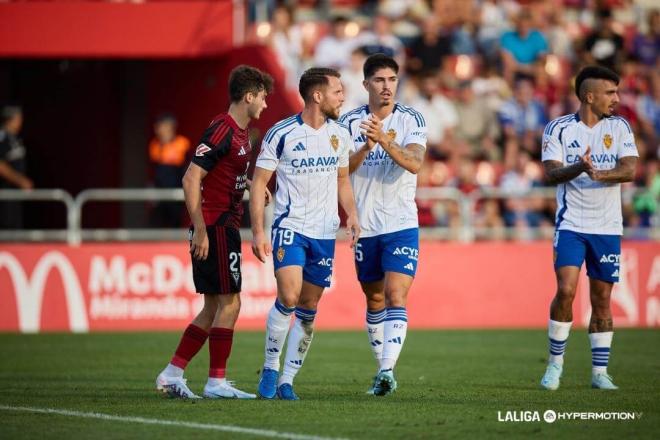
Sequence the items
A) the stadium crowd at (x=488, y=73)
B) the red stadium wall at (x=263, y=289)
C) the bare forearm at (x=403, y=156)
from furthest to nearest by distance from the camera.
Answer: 1. the stadium crowd at (x=488, y=73)
2. the red stadium wall at (x=263, y=289)
3. the bare forearm at (x=403, y=156)

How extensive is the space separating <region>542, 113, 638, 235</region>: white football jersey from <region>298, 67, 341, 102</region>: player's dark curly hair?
232 centimetres

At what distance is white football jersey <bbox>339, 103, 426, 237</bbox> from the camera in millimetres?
10656

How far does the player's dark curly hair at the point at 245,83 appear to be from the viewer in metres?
10.1

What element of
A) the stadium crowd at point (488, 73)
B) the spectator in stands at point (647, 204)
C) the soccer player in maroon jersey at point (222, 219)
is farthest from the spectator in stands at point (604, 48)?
the soccer player in maroon jersey at point (222, 219)

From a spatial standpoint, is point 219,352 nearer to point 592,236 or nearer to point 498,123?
point 592,236

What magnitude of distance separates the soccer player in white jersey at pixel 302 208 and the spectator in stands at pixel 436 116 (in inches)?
437

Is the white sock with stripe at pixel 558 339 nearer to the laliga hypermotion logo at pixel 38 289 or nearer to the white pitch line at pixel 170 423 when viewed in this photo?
the white pitch line at pixel 170 423

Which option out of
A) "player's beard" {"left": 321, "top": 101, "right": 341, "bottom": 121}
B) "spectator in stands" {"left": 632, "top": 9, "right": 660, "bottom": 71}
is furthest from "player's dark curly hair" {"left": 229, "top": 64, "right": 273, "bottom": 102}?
"spectator in stands" {"left": 632, "top": 9, "right": 660, "bottom": 71}

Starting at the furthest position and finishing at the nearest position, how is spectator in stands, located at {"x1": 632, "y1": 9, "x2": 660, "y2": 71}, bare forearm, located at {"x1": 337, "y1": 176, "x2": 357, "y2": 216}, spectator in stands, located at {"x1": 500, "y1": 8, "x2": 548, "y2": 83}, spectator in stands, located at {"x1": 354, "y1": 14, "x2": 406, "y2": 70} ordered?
spectator in stands, located at {"x1": 632, "y1": 9, "x2": 660, "y2": 71}
spectator in stands, located at {"x1": 500, "y1": 8, "x2": 548, "y2": 83}
spectator in stands, located at {"x1": 354, "y1": 14, "x2": 406, "y2": 70}
bare forearm, located at {"x1": 337, "y1": 176, "x2": 357, "y2": 216}

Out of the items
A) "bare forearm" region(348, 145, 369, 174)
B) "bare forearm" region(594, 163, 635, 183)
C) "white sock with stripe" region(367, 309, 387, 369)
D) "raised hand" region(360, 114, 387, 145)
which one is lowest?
"white sock with stripe" region(367, 309, 387, 369)

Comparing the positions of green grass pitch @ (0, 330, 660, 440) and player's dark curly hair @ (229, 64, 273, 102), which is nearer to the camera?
green grass pitch @ (0, 330, 660, 440)

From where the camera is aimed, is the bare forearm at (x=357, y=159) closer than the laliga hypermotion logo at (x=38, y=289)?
Yes

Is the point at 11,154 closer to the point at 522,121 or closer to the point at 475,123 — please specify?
the point at 475,123

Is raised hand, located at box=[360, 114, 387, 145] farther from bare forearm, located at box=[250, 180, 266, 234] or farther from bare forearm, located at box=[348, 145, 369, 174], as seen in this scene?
bare forearm, located at box=[250, 180, 266, 234]
